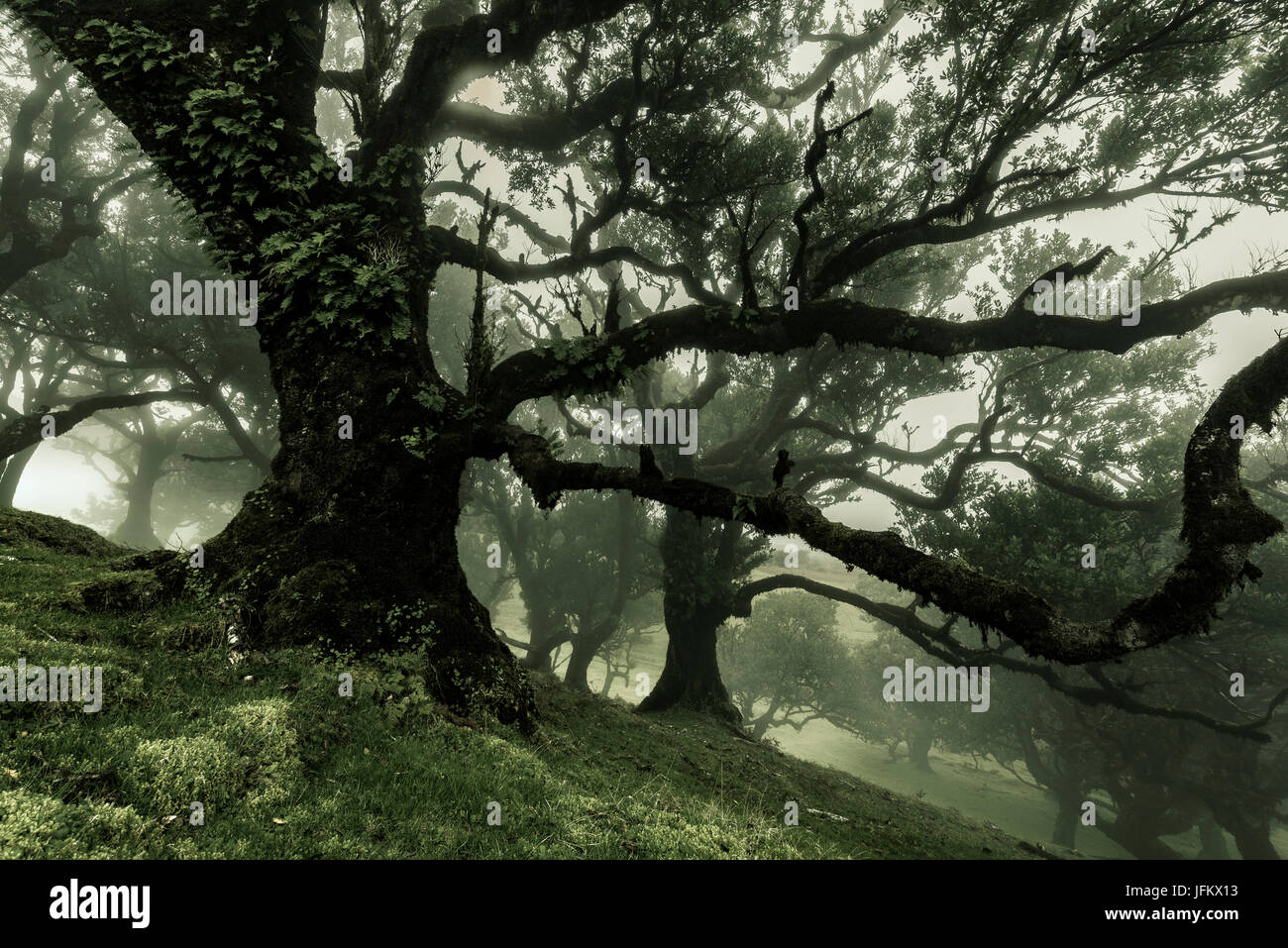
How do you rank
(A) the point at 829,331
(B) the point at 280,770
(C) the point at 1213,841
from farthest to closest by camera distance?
(C) the point at 1213,841, (A) the point at 829,331, (B) the point at 280,770

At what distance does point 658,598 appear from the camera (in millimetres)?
32469

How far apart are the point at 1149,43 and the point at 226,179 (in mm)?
13513

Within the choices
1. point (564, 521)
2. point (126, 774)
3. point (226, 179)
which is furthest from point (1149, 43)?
point (564, 521)

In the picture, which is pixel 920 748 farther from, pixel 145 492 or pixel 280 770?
pixel 145 492

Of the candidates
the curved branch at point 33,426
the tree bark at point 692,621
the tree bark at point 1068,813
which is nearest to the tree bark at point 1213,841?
the tree bark at point 1068,813

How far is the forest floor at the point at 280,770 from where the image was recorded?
321 centimetres

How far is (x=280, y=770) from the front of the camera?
3955 millimetres

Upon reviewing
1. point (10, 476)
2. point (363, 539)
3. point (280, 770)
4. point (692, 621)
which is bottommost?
point (692, 621)

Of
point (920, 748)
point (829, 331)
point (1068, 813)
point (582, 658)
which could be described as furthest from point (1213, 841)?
point (829, 331)

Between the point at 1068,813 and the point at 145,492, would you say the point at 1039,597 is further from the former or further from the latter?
the point at 145,492

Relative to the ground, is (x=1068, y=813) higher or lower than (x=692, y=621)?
lower

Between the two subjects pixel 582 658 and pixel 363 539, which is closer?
pixel 363 539

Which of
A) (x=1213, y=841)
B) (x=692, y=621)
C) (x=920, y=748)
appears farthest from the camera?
(x=920, y=748)

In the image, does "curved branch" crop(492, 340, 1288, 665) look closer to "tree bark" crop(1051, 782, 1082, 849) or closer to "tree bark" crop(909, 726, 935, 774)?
"tree bark" crop(1051, 782, 1082, 849)
